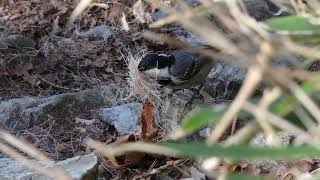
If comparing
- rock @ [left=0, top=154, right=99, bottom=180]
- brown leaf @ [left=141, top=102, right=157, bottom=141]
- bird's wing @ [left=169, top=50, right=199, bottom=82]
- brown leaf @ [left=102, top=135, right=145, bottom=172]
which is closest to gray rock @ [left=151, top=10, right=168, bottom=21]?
bird's wing @ [left=169, top=50, right=199, bottom=82]

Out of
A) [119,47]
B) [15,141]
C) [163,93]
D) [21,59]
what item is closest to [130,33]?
[119,47]

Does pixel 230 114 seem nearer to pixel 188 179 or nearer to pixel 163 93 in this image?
pixel 188 179

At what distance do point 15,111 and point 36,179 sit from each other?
5.88 ft

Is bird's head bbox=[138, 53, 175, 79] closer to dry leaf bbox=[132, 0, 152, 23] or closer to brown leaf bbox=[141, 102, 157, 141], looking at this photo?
brown leaf bbox=[141, 102, 157, 141]

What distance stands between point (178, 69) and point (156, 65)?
0.56 ft

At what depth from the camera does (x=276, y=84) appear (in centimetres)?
71

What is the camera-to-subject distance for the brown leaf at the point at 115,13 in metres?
6.71

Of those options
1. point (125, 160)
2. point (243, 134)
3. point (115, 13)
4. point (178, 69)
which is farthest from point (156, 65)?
point (243, 134)

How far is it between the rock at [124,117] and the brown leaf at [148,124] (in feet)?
1.25

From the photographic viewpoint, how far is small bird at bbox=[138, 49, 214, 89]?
3.95 metres

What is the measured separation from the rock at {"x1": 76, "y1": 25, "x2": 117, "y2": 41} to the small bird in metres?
2.04

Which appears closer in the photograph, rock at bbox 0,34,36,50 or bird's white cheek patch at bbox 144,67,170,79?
bird's white cheek patch at bbox 144,67,170,79

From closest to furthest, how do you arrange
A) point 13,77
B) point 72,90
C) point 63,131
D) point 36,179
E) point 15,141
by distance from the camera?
1. point 15,141
2. point 36,179
3. point 63,131
4. point 72,90
5. point 13,77

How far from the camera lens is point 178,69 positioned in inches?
158
